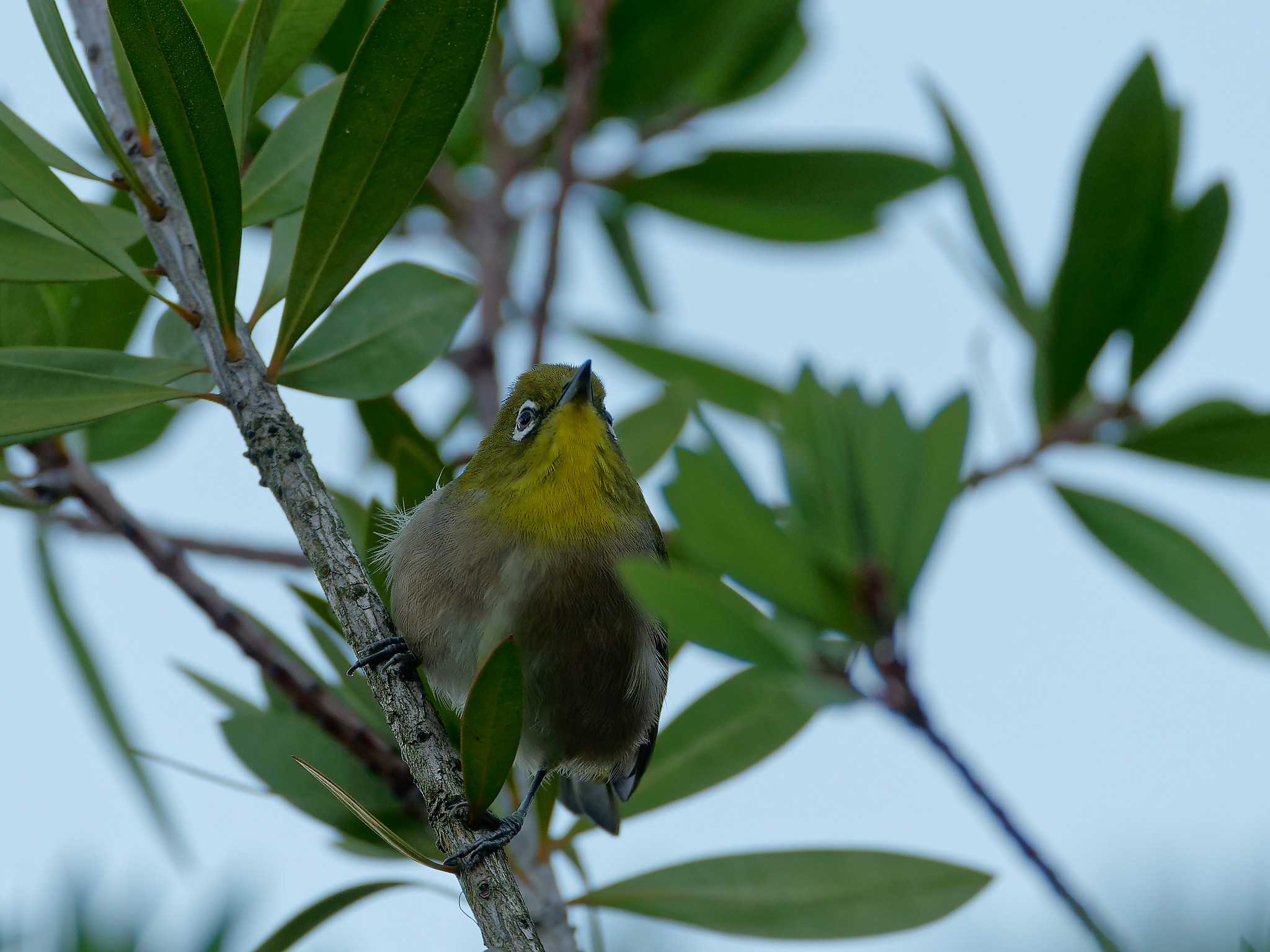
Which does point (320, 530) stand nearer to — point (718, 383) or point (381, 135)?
point (381, 135)

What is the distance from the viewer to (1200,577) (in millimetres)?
2102

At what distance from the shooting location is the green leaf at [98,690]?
2.71 meters

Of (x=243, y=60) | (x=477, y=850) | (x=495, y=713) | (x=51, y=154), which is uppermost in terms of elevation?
(x=51, y=154)

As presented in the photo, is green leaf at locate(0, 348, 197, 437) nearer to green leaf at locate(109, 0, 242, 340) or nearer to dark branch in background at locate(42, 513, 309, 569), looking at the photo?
green leaf at locate(109, 0, 242, 340)

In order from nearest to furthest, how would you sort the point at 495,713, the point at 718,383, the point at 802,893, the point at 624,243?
1. the point at 495,713
2. the point at 802,893
3. the point at 718,383
4. the point at 624,243

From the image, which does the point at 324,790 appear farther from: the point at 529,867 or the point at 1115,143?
the point at 1115,143

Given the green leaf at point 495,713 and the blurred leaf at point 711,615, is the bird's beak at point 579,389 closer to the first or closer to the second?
the green leaf at point 495,713

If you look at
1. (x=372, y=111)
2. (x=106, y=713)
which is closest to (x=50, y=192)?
(x=372, y=111)

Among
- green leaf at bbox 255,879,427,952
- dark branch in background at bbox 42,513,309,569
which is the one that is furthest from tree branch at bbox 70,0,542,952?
dark branch in background at bbox 42,513,309,569

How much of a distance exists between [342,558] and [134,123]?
34.8 inches

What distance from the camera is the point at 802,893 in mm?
2273

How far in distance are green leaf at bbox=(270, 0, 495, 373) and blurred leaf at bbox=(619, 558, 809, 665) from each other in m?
0.83

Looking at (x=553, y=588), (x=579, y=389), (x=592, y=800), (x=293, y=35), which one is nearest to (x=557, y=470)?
(x=579, y=389)

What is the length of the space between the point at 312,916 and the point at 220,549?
890 mm
